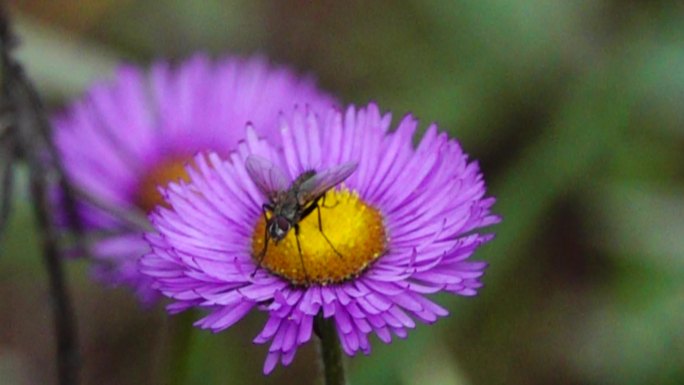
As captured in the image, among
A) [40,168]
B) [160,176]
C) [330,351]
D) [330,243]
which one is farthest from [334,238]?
[160,176]

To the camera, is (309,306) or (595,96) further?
(595,96)

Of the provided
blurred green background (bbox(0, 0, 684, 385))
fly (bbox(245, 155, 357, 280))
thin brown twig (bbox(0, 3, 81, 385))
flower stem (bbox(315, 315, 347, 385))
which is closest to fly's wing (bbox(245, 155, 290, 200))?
fly (bbox(245, 155, 357, 280))

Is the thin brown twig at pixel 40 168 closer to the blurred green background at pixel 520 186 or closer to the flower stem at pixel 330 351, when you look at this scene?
the blurred green background at pixel 520 186

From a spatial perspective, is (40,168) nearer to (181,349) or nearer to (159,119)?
(181,349)

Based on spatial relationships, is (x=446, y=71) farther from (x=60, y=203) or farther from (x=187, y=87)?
(x=60, y=203)

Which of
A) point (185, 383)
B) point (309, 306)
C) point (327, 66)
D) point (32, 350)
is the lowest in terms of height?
point (309, 306)

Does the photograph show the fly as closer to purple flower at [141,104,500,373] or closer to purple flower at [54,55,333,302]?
purple flower at [141,104,500,373]

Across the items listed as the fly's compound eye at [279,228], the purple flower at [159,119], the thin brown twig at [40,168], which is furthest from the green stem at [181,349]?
the fly's compound eye at [279,228]

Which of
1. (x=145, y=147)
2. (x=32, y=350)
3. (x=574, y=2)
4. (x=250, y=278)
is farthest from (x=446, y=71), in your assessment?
(x=250, y=278)
